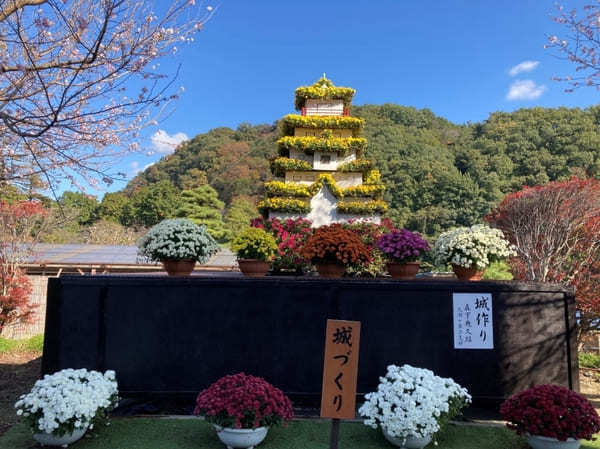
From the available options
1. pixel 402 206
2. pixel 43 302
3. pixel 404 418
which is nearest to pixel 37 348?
pixel 43 302

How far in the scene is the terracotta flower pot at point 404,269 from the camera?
5.48 metres

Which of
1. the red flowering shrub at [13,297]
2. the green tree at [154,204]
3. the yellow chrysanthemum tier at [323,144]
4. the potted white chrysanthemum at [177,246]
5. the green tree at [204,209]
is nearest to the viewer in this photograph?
the potted white chrysanthemum at [177,246]

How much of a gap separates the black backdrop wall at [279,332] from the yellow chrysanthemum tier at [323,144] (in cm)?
865

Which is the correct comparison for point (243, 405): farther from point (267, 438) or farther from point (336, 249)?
point (336, 249)

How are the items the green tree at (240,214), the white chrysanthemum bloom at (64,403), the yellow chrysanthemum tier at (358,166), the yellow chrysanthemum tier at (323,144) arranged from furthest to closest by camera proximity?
the green tree at (240,214) < the yellow chrysanthemum tier at (358,166) < the yellow chrysanthemum tier at (323,144) < the white chrysanthemum bloom at (64,403)

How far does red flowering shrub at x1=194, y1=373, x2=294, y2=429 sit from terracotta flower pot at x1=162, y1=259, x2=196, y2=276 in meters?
1.78

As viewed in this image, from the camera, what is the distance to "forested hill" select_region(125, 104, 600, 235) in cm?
3241

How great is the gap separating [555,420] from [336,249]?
2804mm

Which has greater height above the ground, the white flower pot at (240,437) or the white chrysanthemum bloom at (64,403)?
the white chrysanthemum bloom at (64,403)

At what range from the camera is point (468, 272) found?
5.48 metres

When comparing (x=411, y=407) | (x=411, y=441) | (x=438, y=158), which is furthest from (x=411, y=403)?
(x=438, y=158)

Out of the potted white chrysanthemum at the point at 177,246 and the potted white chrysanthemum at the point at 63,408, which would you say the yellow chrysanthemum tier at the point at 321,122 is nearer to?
the potted white chrysanthemum at the point at 177,246

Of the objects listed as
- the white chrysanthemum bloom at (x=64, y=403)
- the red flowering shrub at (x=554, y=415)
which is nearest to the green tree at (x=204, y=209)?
the white chrysanthemum bloom at (x=64, y=403)

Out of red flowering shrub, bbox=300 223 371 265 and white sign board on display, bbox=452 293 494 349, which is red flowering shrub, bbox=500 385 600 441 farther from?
red flowering shrub, bbox=300 223 371 265
